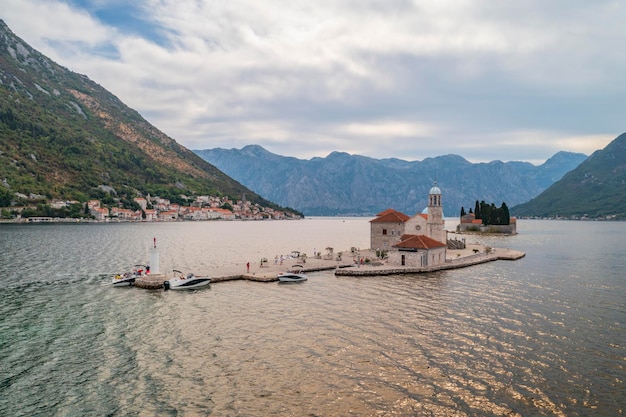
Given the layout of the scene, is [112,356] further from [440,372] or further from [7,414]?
[440,372]

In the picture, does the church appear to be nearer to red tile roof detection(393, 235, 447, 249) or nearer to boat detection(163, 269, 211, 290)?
red tile roof detection(393, 235, 447, 249)

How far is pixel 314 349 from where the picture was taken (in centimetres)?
3064

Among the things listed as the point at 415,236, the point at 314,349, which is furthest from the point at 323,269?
the point at 314,349

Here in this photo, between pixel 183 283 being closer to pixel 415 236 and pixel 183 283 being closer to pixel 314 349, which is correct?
pixel 314 349

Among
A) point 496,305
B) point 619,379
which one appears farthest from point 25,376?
point 496,305

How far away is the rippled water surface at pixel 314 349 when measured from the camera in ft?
74.4

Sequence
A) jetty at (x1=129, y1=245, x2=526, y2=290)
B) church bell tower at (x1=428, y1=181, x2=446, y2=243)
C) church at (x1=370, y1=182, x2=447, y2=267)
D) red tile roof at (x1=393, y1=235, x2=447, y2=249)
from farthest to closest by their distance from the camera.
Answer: church bell tower at (x1=428, y1=181, x2=446, y2=243)
church at (x1=370, y1=182, x2=447, y2=267)
red tile roof at (x1=393, y1=235, x2=447, y2=249)
jetty at (x1=129, y1=245, x2=526, y2=290)

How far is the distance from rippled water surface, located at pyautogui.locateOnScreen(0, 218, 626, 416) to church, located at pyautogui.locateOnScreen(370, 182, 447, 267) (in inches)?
528

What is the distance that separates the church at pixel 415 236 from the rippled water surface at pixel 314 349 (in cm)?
1340

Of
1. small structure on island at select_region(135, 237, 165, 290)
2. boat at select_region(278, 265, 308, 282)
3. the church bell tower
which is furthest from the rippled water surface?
the church bell tower

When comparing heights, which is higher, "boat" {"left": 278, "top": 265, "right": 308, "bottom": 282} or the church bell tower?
the church bell tower

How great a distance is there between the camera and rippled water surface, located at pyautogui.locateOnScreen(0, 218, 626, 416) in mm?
22672

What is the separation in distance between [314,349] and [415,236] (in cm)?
4644

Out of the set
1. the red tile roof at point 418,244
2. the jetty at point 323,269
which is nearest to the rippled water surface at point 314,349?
the jetty at point 323,269
